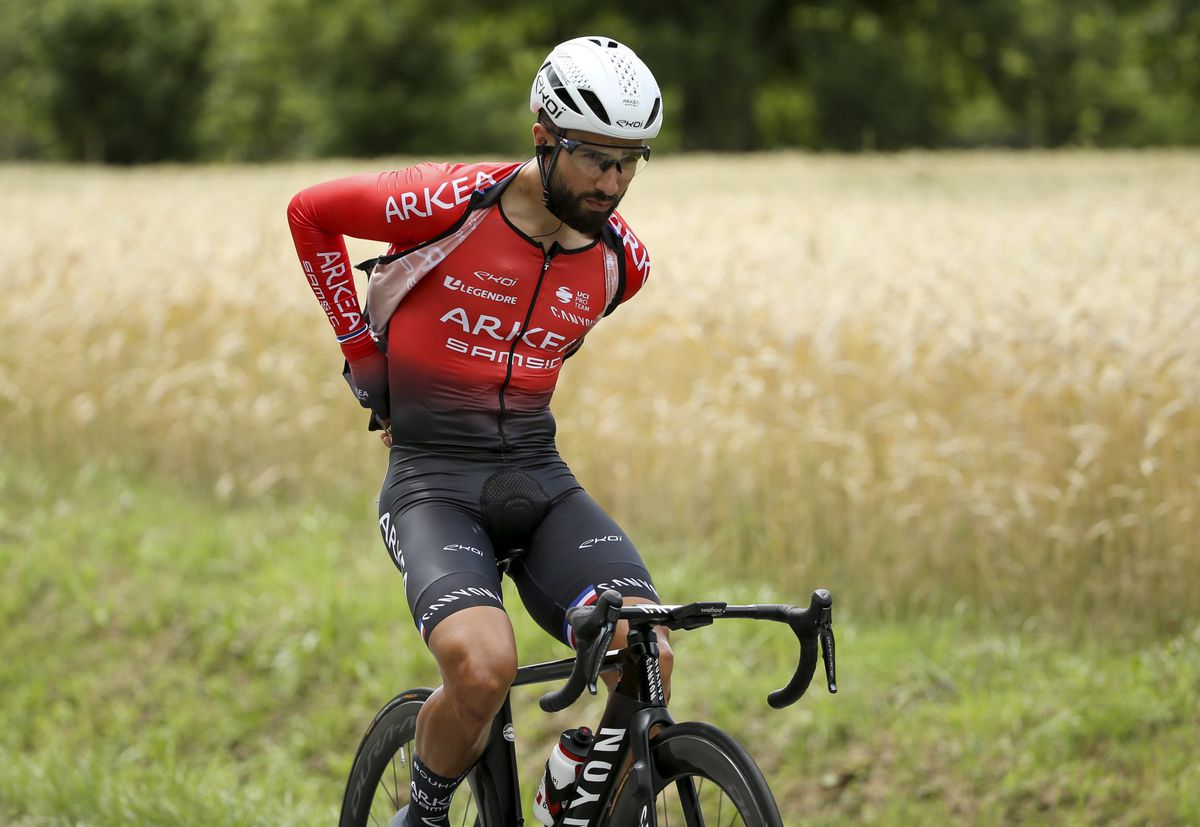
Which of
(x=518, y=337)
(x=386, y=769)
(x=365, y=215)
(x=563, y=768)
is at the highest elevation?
(x=365, y=215)

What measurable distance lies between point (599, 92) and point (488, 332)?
0.78m

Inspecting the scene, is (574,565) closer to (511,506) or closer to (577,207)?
(511,506)

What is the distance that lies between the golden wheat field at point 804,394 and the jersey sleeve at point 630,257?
3.30 m

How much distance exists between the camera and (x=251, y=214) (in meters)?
14.5

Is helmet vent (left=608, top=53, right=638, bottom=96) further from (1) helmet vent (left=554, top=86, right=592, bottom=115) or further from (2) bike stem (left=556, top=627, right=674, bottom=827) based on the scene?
(2) bike stem (left=556, top=627, right=674, bottom=827)

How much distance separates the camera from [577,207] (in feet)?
12.3

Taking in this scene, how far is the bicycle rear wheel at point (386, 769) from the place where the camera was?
4312 mm

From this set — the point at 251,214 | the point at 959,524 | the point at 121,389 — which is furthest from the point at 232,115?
the point at 959,524

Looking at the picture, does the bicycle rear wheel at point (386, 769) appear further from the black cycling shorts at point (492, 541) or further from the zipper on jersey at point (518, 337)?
the zipper on jersey at point (518, 337)

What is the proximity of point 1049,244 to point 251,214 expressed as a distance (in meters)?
8.13

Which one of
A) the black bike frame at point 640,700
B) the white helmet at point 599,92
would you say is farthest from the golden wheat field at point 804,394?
the white helmet at point 599,92

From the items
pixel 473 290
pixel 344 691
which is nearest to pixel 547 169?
pixel 473 290

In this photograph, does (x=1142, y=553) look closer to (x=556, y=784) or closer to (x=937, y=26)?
(x=556, y=784)

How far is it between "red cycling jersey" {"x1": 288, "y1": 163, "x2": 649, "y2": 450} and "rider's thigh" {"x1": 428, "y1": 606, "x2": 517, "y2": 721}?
643 mm
